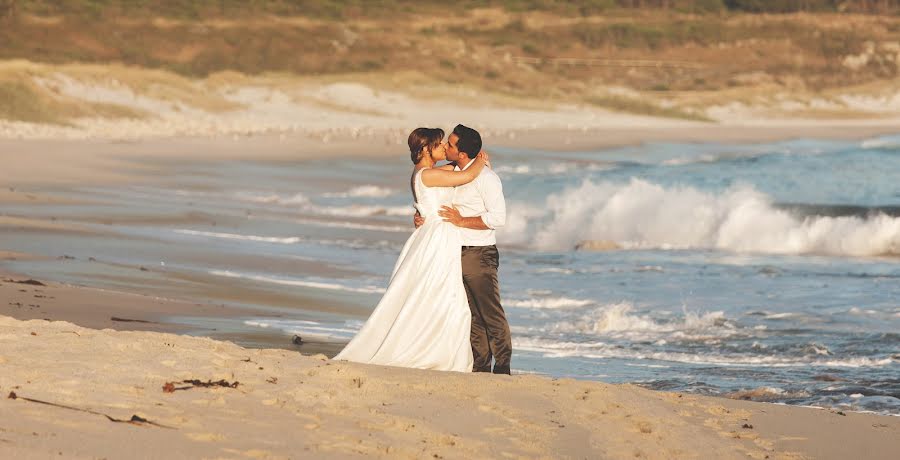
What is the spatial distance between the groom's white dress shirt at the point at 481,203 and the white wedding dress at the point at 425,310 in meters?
0.11

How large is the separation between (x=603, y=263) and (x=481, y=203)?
8481 mm

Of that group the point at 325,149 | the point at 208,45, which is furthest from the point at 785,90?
the point at 325,149

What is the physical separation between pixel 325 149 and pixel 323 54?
23123mm

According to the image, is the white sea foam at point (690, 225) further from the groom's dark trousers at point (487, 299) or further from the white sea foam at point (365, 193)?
the groom's dark trousers at point (487, 299)

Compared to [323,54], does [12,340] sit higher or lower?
lower

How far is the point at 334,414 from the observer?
6.05 meters

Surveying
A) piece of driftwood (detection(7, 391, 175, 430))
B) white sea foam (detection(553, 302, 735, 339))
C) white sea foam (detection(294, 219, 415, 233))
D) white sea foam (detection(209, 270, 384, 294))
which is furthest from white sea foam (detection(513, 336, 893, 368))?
white sea foam (detection(294, 219, 415, 233))

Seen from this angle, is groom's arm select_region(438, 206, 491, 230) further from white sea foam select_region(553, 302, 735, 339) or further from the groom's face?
white sea foam select_region(553, 302, 735, 339)

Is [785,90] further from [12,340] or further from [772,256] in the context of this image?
[12,340]

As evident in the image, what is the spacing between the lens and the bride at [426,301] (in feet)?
25.5

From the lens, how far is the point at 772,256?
17547mm

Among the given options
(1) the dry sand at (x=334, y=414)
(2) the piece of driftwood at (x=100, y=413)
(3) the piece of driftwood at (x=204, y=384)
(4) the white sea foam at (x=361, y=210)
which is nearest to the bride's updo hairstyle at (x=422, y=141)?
(1) the dry sand at (x=334, y=414)

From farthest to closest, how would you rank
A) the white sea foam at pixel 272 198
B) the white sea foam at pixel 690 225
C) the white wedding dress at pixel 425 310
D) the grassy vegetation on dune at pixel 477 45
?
the grassy vegetation on dune at pixel 477 45, the white sea foam at pixel 272 198, the white sea foam at pixel 690 225, the white wedding dress at pixel 425 310

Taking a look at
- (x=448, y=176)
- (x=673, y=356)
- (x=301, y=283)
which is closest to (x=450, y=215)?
(x=448, y=176)
